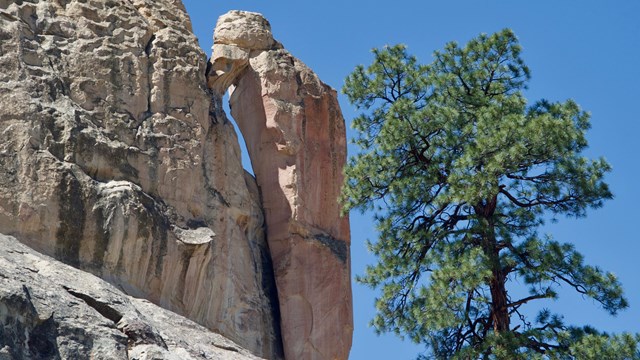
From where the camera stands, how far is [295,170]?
38.4 meters

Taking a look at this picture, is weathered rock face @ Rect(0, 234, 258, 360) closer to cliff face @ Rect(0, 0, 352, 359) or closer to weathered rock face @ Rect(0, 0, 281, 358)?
weathered rock face @ Rect(0, 0, 281, 358)

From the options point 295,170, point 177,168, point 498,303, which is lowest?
point 498,303

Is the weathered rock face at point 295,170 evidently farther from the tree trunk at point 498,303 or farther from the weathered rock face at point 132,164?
the tree trunk at point 498,303

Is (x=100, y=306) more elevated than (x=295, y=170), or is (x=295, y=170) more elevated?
(x=295, y=170)

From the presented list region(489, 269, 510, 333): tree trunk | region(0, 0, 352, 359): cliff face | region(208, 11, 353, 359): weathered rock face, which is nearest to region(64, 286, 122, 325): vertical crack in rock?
region(0, 0, 352, 359): cliff face

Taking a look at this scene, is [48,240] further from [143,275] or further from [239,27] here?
[239,27]

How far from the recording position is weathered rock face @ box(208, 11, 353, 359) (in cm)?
3719

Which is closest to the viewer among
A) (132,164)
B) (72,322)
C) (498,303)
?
(72,322)

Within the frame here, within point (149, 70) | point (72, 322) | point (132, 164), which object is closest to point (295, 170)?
point (149, 70)

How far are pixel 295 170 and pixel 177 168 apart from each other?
4.12 metres

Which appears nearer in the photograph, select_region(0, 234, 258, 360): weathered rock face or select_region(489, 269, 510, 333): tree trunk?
select_region(0, 234, 258, 360): weathered rock face

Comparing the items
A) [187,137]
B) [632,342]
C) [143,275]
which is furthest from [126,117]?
[632,342]

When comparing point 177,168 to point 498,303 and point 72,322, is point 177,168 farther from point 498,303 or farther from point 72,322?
point 72,322

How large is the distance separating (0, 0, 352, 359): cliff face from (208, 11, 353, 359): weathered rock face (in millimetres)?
42
